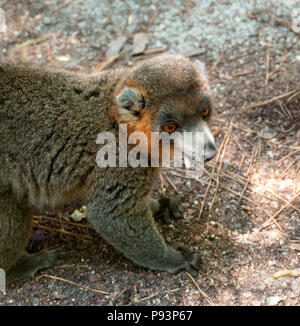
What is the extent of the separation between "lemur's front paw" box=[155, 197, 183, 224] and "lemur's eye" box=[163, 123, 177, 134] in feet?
5.48

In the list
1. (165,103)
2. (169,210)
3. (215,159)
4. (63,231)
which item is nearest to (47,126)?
→ (165,103)

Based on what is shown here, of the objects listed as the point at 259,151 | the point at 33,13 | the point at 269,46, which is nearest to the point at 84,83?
the point at 259,151

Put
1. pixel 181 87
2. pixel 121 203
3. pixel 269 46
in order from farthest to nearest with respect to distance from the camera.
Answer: pixel 269 46
pixel 121 203
pixel 181 87

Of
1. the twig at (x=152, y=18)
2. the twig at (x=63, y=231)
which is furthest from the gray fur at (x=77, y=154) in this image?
the twig at (x=152, y=18)

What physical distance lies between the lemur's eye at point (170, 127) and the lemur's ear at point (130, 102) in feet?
1.18

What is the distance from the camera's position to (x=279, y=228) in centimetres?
570

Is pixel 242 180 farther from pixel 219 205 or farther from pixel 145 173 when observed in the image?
pixel 145 173

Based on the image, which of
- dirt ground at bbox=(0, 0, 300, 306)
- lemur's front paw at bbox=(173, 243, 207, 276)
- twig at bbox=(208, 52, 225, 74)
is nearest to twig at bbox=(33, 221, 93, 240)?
dirt ground at bbox=(0, 0, 300, 306)

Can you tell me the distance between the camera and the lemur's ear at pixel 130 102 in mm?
4730

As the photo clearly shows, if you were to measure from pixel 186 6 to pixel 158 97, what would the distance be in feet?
16.7

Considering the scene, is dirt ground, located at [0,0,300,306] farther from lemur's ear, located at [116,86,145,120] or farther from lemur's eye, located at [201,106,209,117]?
lemur's ear, located at [116,86,145,120]

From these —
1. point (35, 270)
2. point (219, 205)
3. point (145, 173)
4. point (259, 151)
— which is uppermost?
point (145, 173)

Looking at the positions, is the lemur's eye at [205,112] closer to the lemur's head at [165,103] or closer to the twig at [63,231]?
the lemur's head at [165,103]

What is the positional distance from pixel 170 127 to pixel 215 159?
2.27 meters
